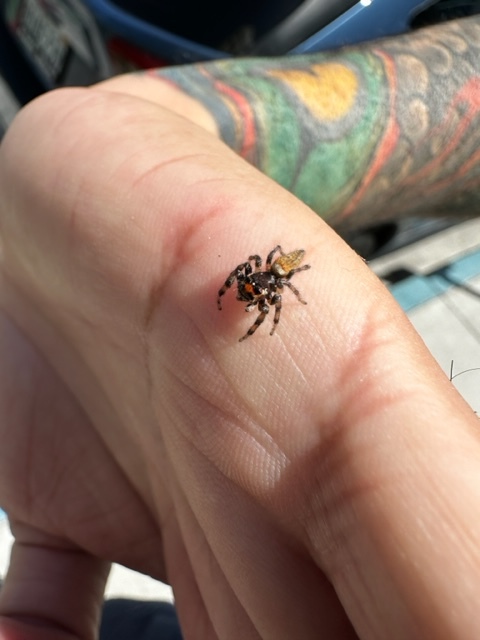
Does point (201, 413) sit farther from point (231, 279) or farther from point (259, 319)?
point (231, 279)

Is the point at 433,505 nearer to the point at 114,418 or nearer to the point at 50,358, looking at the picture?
the point at 114,418

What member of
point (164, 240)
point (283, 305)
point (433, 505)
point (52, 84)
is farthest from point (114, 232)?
point (52, 84)

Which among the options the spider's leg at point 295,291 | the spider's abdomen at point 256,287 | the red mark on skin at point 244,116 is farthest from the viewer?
the red mark on skin at point 244,116

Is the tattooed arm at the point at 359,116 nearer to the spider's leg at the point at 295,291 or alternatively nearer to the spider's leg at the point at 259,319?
the spider's leg at the point at 259,319

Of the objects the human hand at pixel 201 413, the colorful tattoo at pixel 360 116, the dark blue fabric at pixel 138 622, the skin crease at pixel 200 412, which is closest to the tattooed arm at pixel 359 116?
the colorful tattoo at pixel 360 116

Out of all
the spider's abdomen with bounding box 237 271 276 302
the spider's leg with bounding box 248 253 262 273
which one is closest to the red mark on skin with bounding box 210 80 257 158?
the spider's abdomen with bounding box 237 271 276 302
